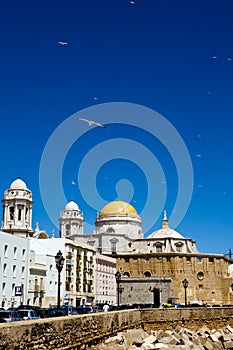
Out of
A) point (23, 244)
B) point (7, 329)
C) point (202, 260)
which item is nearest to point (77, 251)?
point (23, 244)

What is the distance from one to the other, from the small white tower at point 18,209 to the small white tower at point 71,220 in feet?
86.1

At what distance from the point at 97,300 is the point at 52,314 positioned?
4456 centimetres

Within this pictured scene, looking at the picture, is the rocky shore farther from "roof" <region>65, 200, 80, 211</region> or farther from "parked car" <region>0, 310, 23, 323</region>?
"roof" <region>65, 200, 80, 211</region>

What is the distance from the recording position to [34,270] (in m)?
58.4

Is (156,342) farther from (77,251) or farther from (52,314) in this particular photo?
(77,251)

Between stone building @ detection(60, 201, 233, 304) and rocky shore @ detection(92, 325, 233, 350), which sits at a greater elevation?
stone building @ detection(60, 201, 233, 304)

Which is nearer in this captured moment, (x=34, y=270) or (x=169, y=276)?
(x=34, y=270)

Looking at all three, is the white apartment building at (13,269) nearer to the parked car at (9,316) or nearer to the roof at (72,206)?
the parked car at (9,316)

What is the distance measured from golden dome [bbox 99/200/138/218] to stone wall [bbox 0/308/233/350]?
62.0 metres

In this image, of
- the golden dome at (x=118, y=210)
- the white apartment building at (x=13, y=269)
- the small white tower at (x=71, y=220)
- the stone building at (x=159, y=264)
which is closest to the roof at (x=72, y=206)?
the small white tower at (x=71, y=220)

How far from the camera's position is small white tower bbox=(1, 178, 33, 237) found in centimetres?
7788

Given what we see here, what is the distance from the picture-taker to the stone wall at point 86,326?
1400 centimetres

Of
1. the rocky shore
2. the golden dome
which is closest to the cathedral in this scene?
the golden dome

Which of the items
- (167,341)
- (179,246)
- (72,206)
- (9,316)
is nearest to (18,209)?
(72,206)
